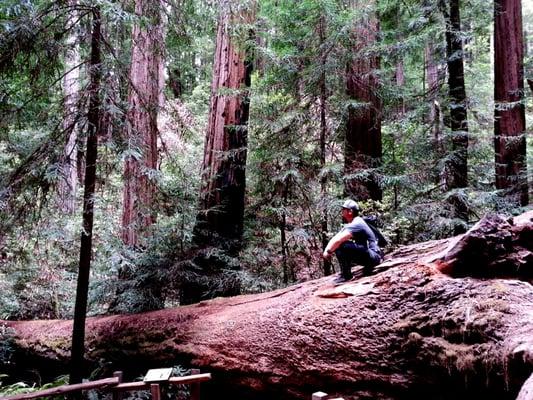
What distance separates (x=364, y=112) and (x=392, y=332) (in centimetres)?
560

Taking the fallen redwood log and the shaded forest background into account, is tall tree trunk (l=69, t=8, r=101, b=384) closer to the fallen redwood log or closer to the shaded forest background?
the shaded forest background

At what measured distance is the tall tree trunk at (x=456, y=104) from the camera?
8133 mm

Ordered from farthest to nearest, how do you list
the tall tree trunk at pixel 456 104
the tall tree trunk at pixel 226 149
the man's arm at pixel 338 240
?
the tall tree trunk at pixel 226 149 → the tall tree trunk at pixel 456 104 → the man's arm at pixel 338 240

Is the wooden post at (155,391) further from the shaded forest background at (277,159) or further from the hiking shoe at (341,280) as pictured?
the shaded forest background at (277,159)

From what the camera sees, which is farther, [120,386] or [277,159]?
[277,159]

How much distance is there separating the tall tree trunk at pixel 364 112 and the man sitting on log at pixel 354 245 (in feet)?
9.59

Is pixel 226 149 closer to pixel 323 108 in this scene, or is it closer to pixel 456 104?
pixel 323 108

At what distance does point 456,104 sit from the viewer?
839 cm

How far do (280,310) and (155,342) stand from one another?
2323 millimetres

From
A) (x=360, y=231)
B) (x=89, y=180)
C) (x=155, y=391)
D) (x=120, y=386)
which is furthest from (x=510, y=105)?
(x=120, y=386)

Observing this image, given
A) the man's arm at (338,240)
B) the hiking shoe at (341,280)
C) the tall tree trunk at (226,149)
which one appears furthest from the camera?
the tall tree trunk at (226,149)

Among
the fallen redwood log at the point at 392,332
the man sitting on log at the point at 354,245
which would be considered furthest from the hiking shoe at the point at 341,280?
the fallen redwood log at the point at 392,332

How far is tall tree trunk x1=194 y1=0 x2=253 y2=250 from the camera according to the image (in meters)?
8.80

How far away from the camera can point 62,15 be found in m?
5.64
